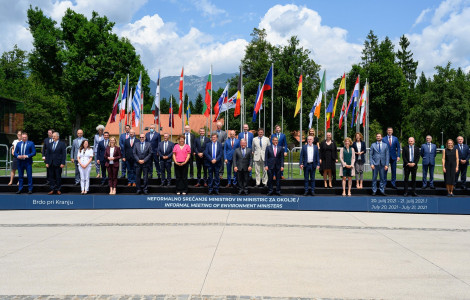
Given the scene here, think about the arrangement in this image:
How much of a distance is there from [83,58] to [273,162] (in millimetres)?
31011

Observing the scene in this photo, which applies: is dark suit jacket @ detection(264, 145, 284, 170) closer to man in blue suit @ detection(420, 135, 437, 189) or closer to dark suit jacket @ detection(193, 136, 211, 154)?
dark suit jacket @ detection(193, 136, 211, 154)

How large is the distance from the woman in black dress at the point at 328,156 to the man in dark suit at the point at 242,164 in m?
2.36

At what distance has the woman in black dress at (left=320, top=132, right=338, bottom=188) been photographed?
13.2 m

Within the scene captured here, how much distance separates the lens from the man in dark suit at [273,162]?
12922 mm

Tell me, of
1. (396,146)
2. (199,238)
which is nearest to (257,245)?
(199,238)

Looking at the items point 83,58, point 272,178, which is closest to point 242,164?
point 272,178

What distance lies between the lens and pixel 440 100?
54.5m

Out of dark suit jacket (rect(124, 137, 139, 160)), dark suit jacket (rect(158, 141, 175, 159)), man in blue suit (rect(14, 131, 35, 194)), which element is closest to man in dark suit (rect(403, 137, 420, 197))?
dark suit jacket (rect(158, 141, 175, 159))

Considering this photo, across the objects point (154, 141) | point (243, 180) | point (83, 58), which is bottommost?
point (243, 180)

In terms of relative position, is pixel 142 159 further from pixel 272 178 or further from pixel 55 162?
pixel 272 178

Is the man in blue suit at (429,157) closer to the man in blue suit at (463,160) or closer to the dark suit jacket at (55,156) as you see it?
the man in blue suit at (463,160)

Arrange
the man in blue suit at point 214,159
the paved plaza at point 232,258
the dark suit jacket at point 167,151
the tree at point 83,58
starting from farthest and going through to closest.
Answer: the tree at point 83,58
the dark suit jacket at point 167,151
the man in blue suit at point 214,159
the paved plaza at point 232,258

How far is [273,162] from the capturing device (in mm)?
12906

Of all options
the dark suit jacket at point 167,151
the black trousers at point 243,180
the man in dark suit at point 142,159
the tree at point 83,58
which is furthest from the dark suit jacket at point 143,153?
the tree at point 83,58
